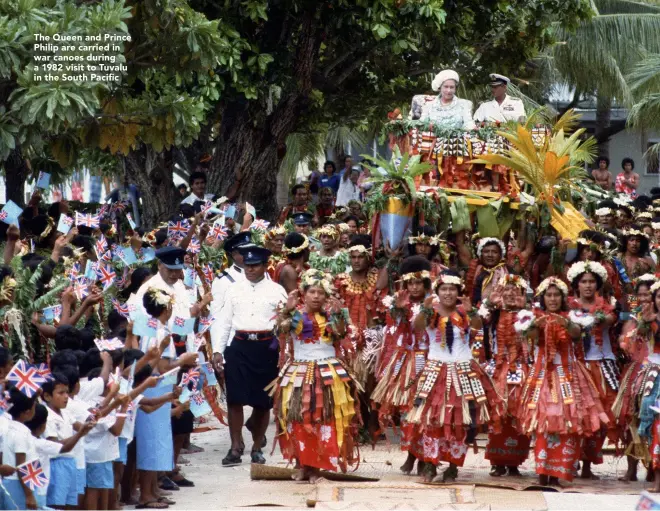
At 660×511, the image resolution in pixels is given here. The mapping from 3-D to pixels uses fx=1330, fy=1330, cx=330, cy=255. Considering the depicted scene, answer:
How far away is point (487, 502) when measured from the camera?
9750 millimetres

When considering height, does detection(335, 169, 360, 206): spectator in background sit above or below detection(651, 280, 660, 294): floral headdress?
above

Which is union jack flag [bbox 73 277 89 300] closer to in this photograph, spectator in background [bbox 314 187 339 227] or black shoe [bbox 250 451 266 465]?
black shoe [bbox 250 451 266 465]

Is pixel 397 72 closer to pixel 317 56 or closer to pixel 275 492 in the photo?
pixel 317 56

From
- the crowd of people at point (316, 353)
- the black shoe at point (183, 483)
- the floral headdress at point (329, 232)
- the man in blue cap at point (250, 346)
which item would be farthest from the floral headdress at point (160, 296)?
the floral headdress at point (329, 232)

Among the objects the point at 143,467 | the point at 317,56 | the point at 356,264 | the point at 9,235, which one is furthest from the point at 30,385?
the point at 317,56

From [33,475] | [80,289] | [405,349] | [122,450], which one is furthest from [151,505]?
[405,349]

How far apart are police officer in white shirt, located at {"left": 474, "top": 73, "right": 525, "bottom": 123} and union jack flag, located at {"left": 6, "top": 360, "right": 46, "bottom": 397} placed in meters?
7.82

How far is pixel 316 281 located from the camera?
10.8 metres

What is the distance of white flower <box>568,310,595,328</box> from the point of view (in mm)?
10422

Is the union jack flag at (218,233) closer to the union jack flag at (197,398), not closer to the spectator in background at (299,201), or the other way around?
the union jack flag at (197,398)

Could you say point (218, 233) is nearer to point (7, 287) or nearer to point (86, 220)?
point (86, 220)

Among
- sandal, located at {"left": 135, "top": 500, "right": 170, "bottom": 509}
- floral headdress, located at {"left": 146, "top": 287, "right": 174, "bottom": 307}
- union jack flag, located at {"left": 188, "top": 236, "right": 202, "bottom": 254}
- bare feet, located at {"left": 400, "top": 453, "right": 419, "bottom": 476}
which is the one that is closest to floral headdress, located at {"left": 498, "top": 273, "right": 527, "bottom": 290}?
bare feet, located at {"left": 400, "top": 453, "right": 419, "bottom": 476}

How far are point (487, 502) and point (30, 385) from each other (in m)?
3.75

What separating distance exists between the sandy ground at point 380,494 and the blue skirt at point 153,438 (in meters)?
0.42
